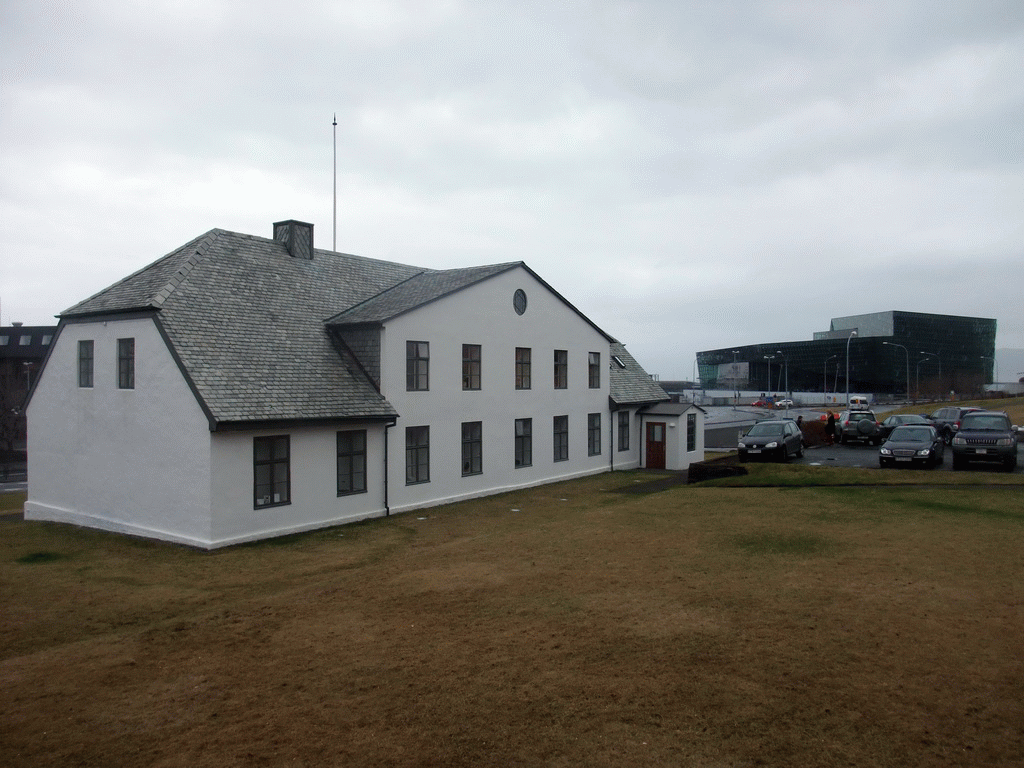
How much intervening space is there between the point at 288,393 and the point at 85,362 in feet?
21.3

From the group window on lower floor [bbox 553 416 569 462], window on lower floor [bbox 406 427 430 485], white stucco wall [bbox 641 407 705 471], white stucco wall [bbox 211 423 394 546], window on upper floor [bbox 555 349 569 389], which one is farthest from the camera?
white stucco wall [bbox 641 407 705 471]

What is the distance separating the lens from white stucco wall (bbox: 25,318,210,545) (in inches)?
702

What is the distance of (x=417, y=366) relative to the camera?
23.5 m

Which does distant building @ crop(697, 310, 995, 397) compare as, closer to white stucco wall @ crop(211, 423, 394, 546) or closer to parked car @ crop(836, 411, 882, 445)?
parked car @ crop(836, 411, 882, 445)

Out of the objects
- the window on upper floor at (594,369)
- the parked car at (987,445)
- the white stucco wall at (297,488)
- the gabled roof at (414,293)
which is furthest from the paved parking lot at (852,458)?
the white stucco wall at (297,488)

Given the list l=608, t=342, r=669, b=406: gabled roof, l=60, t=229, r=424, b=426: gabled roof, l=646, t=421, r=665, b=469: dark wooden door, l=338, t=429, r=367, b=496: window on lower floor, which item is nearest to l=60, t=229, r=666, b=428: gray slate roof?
l=60, t=229, r=424, b=426: gabled roof

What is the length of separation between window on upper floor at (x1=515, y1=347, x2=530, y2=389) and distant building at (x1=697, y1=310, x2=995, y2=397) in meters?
94.4

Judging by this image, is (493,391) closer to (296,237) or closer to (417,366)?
(417,366)

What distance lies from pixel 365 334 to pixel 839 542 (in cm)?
1384

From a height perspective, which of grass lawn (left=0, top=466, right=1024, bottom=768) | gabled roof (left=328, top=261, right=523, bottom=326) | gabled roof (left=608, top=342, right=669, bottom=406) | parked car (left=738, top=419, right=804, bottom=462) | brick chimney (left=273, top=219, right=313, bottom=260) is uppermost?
brick chimney (left=273, top=219, right=313, bottom=260)

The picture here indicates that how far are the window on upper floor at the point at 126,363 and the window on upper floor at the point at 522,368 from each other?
12471mm

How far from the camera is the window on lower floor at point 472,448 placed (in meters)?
25.1

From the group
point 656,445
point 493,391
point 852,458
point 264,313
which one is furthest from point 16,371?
point 852,458

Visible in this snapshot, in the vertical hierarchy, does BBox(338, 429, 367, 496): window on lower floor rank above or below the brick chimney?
below
